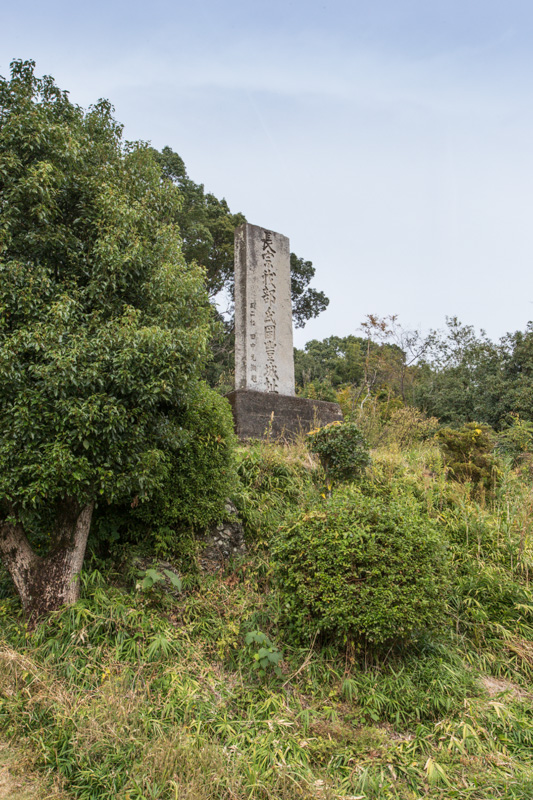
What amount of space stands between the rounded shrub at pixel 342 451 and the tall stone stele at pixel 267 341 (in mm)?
1870

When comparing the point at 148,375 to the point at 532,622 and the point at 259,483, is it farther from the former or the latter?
the point at 532,622

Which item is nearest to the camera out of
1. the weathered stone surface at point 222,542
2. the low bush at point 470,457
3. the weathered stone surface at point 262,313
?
the weathered stone surface at point 222,542

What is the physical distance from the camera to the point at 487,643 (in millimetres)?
3502

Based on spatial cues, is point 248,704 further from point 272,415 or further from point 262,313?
point 262,313

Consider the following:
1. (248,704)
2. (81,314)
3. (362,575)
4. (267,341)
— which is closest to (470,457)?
(362,575)

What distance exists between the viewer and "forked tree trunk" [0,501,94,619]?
3.34m

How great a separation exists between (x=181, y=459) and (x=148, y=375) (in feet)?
3.35

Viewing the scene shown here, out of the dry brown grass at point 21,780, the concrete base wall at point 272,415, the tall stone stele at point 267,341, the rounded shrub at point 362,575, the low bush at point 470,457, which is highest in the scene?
the tall stone stele at point 267,341

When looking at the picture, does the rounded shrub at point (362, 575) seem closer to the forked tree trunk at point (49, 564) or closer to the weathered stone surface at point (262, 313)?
the forked tree trunk at point (49, 564)

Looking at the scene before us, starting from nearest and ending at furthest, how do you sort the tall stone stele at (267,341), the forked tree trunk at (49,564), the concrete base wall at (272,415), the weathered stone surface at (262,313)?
the forked tree trunk at (49,564) → the concrete base wall at (272,415) → the tall stone stele at (267,341) → the weathered stone surface at (262,313)

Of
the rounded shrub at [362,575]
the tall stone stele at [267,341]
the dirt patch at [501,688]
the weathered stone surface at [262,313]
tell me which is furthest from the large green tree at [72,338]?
the weathered stone surface at [262,313]

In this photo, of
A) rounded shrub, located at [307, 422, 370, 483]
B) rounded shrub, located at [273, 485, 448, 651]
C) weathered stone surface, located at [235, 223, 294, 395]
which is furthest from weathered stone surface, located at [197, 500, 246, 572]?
weathered stone surface, located at [235, 223, 294, 395]

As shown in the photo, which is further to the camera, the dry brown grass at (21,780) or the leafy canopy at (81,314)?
the leafy canopy at (81,314)

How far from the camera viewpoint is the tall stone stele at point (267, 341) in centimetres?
712
